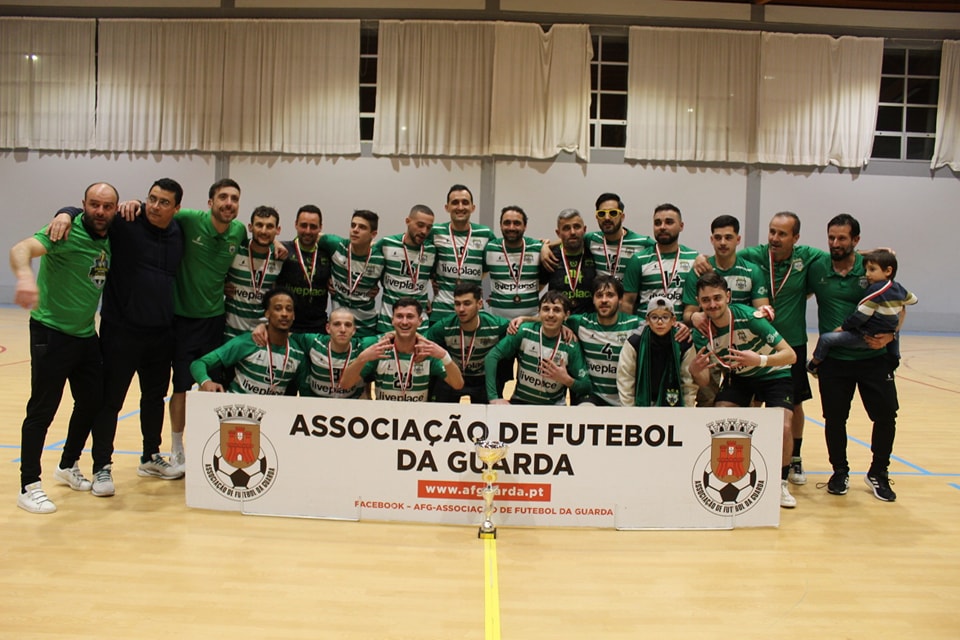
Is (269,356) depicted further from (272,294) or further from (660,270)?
(660,270)

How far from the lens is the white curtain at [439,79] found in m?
15.3

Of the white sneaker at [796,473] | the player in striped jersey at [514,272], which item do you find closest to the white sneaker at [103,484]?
the player in striped jersey at [514,272]

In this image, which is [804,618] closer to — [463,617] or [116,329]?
[463,617]

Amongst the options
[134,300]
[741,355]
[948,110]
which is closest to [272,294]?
[134,300]

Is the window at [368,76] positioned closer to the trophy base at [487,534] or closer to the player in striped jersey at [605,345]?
the player in striped jersey at [605,345]

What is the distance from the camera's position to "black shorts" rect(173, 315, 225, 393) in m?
4.96

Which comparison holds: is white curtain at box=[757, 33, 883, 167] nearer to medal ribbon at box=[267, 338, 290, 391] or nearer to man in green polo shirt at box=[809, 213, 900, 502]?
man in green polo shirt at box=[809, 213, 900, 502]

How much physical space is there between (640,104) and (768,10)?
3.35m

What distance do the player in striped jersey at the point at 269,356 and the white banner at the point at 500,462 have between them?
599 millimetres

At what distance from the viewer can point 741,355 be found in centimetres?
442

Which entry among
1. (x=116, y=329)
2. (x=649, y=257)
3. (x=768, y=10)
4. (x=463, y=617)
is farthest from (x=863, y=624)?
(x=768, y=10)

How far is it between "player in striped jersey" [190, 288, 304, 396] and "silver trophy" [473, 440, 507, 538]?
1.55m

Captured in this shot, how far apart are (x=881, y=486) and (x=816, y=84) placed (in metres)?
12.9

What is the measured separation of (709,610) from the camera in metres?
3.20
